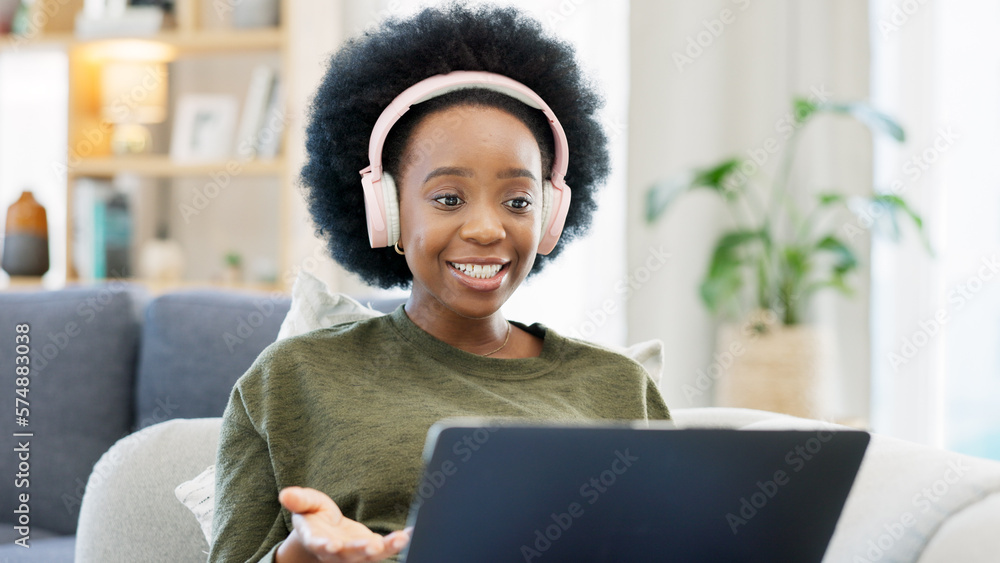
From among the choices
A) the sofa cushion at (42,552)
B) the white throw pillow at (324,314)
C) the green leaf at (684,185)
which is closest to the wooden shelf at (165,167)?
the green leaf at (684,185)

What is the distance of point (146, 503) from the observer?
1.32 metres

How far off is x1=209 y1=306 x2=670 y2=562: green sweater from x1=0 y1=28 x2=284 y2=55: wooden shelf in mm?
2127

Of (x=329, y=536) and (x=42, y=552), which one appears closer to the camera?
(x=329, y=536)

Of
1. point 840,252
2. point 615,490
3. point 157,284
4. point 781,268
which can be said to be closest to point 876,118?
point 840,252

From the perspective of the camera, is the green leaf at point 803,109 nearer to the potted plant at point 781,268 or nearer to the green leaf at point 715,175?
A: the potted plant at point 781,268

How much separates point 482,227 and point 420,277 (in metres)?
0.11

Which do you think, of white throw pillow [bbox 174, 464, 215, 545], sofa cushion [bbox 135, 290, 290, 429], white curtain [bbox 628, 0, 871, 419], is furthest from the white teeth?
white curtain [bbox 628, 0, 871, 419]

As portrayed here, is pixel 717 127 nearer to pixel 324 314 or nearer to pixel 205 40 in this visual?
pixel 205 40

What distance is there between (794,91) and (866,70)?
22 centimetres

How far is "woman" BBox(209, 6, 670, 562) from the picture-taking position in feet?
3.21

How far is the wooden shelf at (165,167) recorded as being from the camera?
2.98 m

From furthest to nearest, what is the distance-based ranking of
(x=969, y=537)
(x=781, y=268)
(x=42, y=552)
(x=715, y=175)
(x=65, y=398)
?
1. (x=781, y=268)
2. (x=715, y=175)
3. (x=65, y=398)
4. (x=42, y=552)
5. (x=969, y=537)

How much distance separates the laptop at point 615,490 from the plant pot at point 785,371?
1842 millimetres

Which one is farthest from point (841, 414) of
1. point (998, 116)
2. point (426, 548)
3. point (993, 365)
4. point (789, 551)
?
point (426, 548)
